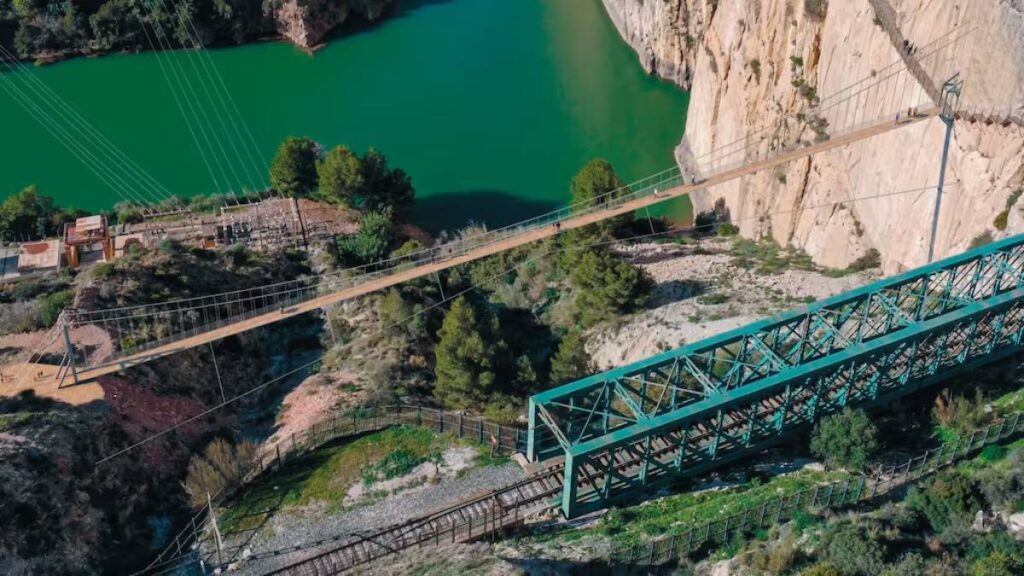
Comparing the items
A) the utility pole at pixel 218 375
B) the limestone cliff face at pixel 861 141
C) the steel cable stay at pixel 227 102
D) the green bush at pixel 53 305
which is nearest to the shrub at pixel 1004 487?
the limestone cliff face at pixel 861 141

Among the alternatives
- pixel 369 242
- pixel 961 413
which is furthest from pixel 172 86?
pixel 961 413

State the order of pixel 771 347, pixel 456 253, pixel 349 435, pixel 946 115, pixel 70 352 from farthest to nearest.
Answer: pixel 456 253, pixel 946 115, pixel 349 435, pixel 70 352, pixel 771 347

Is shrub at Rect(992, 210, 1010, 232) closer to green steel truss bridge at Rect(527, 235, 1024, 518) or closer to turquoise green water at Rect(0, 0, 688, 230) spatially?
green steel truss bridge at Rect(527, 235, 1024, 518)

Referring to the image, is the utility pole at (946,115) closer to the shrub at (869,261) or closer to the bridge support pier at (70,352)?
the shrub at (869,261)

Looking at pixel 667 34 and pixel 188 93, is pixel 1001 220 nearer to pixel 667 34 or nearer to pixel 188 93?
pixel 667 34

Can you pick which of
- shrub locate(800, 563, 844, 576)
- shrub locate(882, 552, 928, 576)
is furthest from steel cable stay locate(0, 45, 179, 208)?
shrub locate(882, 552, 928, 576)

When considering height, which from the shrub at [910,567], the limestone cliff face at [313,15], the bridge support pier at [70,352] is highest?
the limestone cliff face at [313,15]

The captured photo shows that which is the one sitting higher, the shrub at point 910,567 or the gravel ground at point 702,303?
the gravel ground at point 702,303

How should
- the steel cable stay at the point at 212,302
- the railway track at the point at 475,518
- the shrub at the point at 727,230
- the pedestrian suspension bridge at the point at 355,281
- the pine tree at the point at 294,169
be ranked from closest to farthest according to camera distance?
1. the railway track at the point at 475,518
2. the pedestrian suspension bridge at the point at 355,281
3. the steel cable stay at the point at 212,302
4. the shrub at the point at 727,230
5. the pine tree at the point at 294,169
